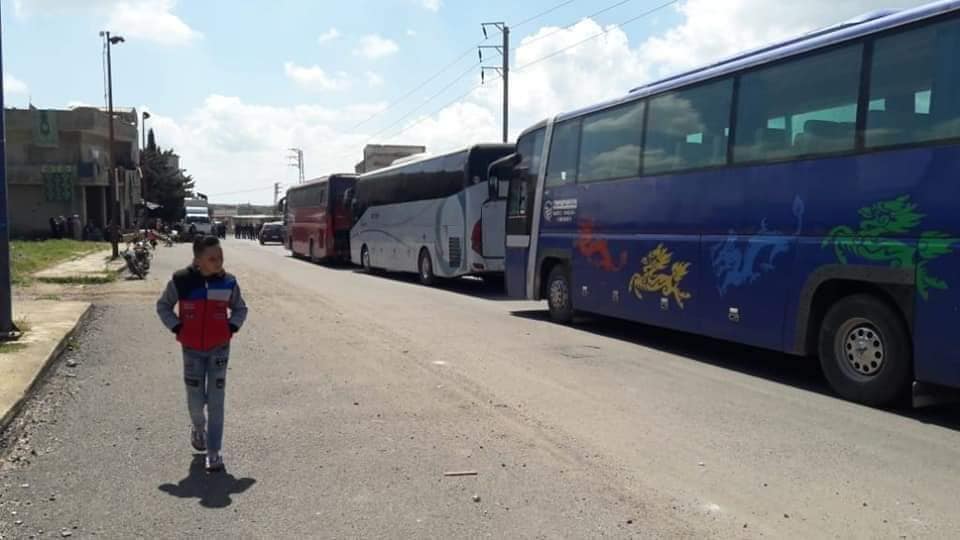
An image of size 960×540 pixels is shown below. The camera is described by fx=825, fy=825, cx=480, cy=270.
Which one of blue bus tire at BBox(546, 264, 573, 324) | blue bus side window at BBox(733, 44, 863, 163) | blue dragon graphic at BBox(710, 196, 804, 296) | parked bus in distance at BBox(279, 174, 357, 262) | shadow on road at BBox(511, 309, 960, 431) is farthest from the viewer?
parked bus in distance at BBox(279, 174, 357, 262)

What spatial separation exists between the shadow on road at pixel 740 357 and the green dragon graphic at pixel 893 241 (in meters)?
1.27

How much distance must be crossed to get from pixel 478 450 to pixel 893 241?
413 centimetres

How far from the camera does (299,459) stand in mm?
5805

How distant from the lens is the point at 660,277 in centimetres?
1070

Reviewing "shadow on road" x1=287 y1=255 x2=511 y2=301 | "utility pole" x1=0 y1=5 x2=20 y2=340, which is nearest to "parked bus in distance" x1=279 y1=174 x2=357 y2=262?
"shadow on road" x1=287 y1=255 x2=511 y2=301

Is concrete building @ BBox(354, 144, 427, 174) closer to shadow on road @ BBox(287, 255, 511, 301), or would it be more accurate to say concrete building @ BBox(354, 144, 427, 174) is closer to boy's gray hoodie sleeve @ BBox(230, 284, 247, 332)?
shadow on road @ BBox(287, 255, 511, 301)

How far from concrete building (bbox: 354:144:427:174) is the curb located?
221 ft

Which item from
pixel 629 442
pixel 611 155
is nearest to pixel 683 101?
pixel 611 155

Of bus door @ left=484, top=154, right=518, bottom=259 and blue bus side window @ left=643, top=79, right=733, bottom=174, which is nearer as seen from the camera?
blue bus side window @ left=643, top=79, right=733, bottom=174

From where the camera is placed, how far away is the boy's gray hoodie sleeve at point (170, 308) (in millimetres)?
5508

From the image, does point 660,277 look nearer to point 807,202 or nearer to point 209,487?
point 807,202

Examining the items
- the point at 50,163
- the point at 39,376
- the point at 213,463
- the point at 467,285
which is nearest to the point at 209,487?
the point at 213,463

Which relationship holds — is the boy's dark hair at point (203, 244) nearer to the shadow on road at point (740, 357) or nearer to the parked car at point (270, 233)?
the shadow on road at point (740, 357)

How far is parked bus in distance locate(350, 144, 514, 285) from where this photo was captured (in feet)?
64.0
